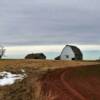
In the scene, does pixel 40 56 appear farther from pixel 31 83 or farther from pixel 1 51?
pixel 31 83

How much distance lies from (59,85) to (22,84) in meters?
4.15

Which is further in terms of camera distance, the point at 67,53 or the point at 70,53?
the point at 67,53

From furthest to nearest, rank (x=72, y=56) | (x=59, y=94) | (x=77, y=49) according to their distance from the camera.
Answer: (x=77, y=49) < (x=72, y=56) < (x=59, y=94)

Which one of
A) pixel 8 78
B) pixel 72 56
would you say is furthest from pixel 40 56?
pixel 8 78

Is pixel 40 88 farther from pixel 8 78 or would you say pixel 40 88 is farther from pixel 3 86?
pixel 8 78

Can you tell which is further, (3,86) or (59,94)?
(3,86)

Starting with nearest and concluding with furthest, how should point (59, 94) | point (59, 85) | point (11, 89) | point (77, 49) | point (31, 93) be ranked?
point (59, 94) → point (31, 93) → point (59, 85) → point (11, 89) → point (77, 49)

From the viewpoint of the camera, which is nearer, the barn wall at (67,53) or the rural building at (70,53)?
the rural building at (70,53)

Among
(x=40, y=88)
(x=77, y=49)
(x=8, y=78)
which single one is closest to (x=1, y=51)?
(x=77, y=49)

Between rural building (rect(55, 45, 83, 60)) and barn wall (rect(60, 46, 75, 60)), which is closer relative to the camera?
rural building (rect(55, 45, 83, 60))

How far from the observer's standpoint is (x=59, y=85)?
24.9 metres

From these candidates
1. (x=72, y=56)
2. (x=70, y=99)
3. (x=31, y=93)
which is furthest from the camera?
(x=72, y=56)

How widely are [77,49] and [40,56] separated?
11052 millimetres

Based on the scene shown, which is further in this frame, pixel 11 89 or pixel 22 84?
pixel 22 84
